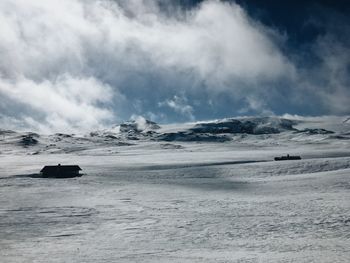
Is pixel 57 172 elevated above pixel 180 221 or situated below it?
above

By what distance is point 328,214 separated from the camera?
87.3 ft

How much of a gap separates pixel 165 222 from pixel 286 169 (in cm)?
3511

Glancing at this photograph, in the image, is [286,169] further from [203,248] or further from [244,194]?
[203,248]

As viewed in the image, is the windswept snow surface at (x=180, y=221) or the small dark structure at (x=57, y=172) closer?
the windswept snow surface at (x=180, y=221)

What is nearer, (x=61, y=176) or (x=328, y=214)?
(x=328, y=214)

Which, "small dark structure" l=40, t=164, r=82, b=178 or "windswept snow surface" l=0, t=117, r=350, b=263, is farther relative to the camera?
"small dark structure" l=40, t=164, r=82, b=178

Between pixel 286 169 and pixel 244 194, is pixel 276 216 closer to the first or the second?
pixel 244 194

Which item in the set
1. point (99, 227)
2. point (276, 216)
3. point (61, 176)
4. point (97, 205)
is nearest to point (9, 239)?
point (99, 227)

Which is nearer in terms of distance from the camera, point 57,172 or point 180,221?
point 180,221

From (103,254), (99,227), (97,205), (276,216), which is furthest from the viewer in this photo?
(97,205)

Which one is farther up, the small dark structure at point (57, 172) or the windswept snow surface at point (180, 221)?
the small dark structure at point (57, 172)

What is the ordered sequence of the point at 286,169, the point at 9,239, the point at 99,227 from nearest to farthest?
the point at 9,239 < the point at 99,227 < the point at 286,169

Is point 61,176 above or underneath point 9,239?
above

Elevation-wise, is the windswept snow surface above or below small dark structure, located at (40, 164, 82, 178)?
below
